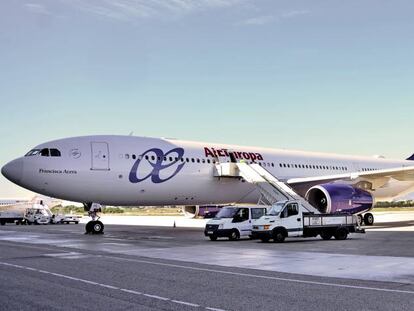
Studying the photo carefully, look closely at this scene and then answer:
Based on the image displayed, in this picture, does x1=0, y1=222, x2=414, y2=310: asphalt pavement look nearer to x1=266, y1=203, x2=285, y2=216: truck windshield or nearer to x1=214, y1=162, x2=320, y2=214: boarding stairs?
x1=266, y1=203, x2=285, y2=216: truck windshield

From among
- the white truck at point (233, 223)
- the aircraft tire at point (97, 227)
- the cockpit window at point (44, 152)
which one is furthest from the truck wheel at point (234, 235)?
the cockpit window at point (44, 152)

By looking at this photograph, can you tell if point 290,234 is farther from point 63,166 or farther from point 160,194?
point 63,166

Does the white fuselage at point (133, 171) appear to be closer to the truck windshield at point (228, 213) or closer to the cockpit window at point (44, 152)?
the cockpit window at point (44, 152)

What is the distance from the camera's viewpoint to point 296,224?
856 inches

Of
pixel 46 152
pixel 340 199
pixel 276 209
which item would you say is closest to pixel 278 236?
pixel 276 209

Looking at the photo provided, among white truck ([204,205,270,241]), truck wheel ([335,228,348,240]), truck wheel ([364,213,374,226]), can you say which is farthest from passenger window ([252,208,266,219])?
truck wheel ([364,213,374,226])

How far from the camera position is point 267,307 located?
25.8 ft

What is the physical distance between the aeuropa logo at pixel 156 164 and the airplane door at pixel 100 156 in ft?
4.50

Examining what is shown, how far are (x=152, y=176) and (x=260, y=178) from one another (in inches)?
243

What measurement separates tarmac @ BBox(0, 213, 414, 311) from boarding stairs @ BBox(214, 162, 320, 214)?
11.9m

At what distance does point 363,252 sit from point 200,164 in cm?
1459

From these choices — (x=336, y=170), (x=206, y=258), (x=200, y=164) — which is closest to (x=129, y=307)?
(x=206, y=258)

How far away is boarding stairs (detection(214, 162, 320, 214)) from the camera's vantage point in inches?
1147

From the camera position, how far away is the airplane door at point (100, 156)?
26.2 m
